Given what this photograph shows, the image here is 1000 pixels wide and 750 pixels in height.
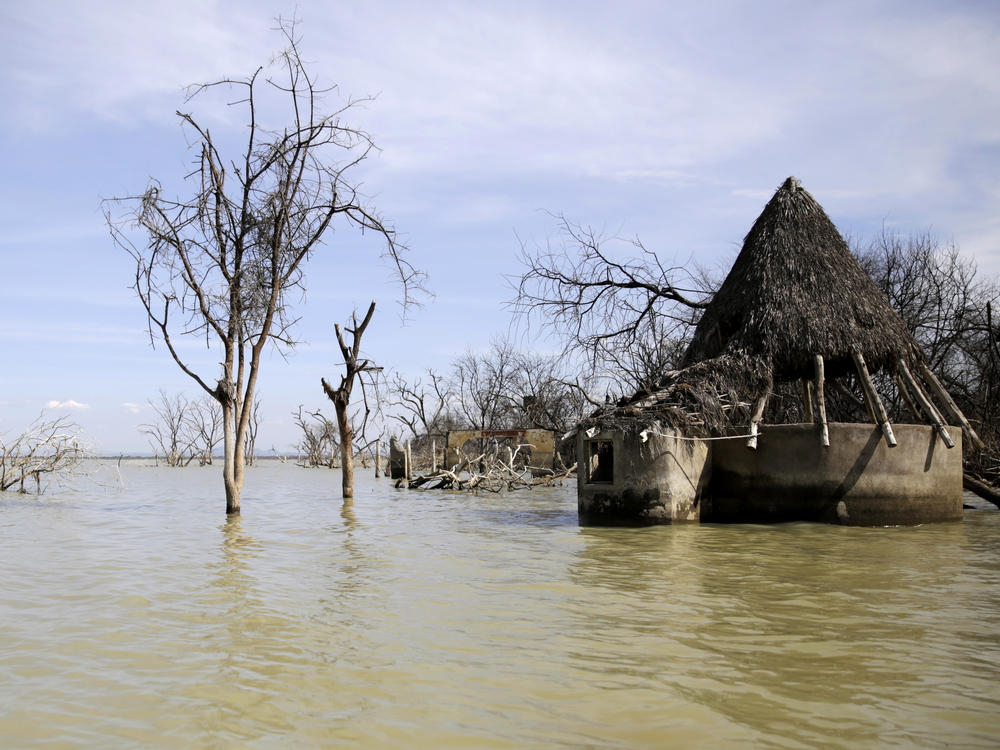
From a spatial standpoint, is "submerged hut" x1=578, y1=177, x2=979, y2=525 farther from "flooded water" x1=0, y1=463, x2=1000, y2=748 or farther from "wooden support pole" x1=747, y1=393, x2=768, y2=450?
"flooded water" x1=0, y1=463, x2=1000, y2=748

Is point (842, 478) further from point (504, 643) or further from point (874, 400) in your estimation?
point (504, 643)

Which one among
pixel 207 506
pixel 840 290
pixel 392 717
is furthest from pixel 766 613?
pixel 207 506

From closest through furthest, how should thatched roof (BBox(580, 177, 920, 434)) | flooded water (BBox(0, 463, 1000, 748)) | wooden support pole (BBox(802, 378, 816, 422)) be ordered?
flooded water (BBox(0, 463, 1000, 748)), thatched roof (BBox(580, 177, 920, 434)), wooden support pole (BBox(802, 378, 816, 422))

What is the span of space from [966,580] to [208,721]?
25.6 feet

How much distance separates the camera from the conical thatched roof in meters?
14.8

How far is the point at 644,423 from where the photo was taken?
13.5 meters

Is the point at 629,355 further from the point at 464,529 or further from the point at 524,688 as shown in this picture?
the point at 524,688

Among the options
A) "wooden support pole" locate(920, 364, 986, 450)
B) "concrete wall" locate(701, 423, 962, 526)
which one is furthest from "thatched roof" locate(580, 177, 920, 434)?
"concrete wall" locate(701, 423, 962, 526)

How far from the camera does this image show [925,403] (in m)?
14.9

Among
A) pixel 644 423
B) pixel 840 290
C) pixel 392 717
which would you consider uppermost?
pixel 840 290

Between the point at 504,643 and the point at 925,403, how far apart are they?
11.7m

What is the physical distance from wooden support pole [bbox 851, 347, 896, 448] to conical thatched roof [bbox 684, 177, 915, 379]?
0.23 m

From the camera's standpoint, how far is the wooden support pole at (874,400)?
13469mm

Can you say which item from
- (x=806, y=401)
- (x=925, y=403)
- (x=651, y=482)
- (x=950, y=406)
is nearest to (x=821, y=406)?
(x=925, y=403)
